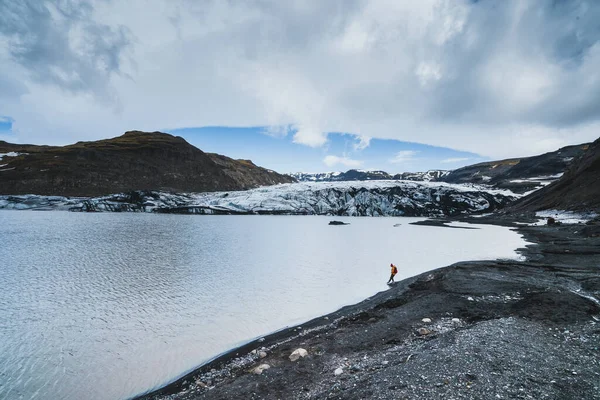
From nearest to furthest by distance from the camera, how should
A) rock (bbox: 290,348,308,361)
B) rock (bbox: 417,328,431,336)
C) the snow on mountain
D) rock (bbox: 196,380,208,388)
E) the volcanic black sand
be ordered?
the volcanic black sand → rock (bbox: 196,380,208,388) → rock (bbox: 290,348,308,361) → rock (bbox: 417,328,431,336) → the snow on mountain

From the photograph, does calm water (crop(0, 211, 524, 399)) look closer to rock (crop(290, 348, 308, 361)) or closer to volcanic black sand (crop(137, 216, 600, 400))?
volcanic black sand (crop(137, 216, 600, 400))

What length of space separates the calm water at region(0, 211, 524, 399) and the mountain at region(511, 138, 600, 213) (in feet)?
95.2

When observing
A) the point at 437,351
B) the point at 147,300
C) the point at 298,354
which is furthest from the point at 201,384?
the point at 147,300

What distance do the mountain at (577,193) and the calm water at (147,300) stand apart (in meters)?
29.0

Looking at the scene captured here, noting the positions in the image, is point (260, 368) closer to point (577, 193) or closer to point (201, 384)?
point (201, 384)

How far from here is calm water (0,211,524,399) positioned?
8.11 metres

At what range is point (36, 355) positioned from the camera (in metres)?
8.59

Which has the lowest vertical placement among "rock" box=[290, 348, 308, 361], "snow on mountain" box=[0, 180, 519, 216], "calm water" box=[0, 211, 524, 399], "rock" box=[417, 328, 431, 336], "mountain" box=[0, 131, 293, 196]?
"calm water" box=[0, 211, 524, 399]

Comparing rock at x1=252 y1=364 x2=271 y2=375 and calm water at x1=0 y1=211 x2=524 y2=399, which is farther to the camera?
calm water at x1=0 y1=211 x2=524 y2=399

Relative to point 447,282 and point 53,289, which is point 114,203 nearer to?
point 53,289

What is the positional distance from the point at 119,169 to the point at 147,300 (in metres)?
110

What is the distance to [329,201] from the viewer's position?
3322 inches

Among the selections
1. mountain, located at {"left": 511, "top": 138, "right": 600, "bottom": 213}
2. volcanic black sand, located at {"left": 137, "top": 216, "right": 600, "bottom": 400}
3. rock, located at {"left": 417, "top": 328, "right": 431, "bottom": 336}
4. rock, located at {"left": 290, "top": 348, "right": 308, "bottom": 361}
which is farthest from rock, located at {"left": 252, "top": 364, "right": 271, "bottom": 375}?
mountain, located at {"left": 511, "top": 138, "right": 600, "bottom": 213}

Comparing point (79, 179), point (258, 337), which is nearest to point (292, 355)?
point (258, 337)
